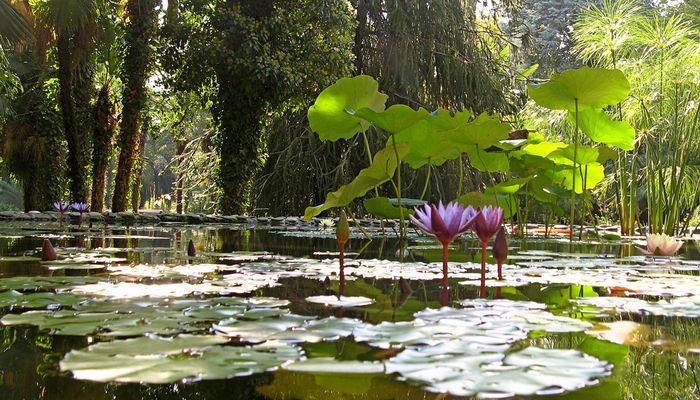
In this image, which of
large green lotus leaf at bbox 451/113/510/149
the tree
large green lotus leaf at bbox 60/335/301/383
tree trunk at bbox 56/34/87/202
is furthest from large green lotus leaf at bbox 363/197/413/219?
tree trunk at bbox 56/34/87/202

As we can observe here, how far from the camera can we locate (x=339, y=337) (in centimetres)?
110

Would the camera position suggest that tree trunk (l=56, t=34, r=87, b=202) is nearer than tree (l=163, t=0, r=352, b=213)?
No

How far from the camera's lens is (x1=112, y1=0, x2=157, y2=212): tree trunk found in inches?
332

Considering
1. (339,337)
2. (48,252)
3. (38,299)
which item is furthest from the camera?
(48,252)

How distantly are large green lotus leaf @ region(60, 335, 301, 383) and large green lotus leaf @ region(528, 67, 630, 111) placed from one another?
8.38ft

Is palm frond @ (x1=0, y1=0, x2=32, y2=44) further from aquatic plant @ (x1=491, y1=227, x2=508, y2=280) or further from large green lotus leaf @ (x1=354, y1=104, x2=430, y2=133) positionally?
aquatic plant @ (x1=491, y1=227, x2=508, y2=280)

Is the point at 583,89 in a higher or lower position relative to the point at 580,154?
higher

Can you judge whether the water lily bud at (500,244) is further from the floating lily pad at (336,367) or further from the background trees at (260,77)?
the background trees at (260,77)

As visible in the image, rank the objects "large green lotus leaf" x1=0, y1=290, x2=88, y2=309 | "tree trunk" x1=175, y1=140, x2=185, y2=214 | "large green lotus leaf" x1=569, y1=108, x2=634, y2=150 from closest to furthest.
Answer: "large green lotus leaf" x1=0, y1=290, x2=88, y2=309 < "large green lotus leaf" x1=569, y1=108, x2=634, y2=150 < "tree trunk" x1=175, y1=140, x2=185, y2=214

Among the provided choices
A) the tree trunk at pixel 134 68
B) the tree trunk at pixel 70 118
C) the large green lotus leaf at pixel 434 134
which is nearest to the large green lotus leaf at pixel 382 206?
the large green lotus leaf at pixel 434 134

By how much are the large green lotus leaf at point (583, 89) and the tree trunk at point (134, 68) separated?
6347 mm

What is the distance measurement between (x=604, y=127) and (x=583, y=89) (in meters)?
0.70

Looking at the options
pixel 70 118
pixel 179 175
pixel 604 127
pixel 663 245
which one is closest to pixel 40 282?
pixel 663 245

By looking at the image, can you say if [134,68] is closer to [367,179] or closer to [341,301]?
[367,179]
